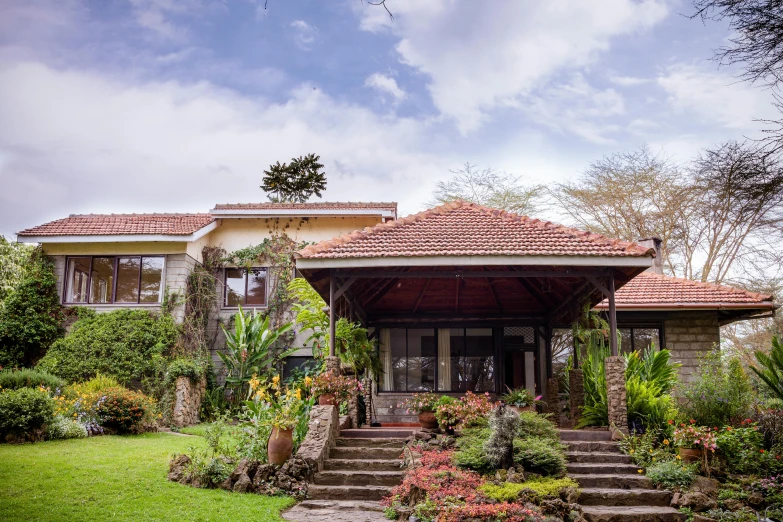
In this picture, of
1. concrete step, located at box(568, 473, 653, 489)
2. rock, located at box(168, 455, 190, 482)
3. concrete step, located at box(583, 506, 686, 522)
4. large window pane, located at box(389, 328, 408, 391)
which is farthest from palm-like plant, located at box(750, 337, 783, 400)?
rock, located at box(168, 455, 190, 482)

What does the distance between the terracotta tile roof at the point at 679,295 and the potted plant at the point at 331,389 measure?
7500 mm

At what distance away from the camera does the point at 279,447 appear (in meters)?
9.09

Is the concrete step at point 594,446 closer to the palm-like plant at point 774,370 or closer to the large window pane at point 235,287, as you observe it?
the palm-like plant at point 774,370

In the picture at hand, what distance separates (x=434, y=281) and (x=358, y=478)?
5454 millimetres

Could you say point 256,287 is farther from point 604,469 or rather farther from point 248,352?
point 604,469

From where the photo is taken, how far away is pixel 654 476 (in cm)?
862

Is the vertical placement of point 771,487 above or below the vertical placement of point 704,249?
below

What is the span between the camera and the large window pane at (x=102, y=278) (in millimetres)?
18828

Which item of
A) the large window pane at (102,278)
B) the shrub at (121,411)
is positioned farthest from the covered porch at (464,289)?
the large window pane at (102,278)

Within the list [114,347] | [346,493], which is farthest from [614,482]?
[114,347]

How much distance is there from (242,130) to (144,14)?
827 centimetres

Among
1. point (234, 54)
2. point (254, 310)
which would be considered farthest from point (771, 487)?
point (254, 310)

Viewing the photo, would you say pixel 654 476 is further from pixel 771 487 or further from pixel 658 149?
pixel 658 149

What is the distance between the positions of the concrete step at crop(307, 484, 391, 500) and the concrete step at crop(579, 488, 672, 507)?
2.58 meters
